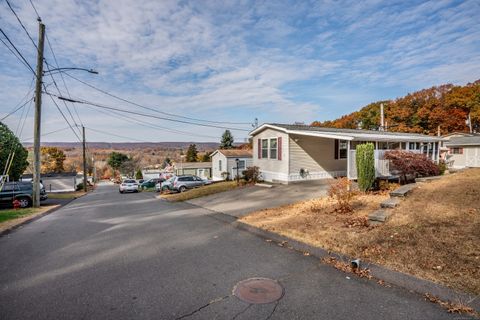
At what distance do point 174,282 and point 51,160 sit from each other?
80.6m

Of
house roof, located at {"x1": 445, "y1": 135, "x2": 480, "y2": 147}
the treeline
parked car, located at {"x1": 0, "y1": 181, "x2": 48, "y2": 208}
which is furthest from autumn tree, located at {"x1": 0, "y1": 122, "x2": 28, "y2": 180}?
the treeline

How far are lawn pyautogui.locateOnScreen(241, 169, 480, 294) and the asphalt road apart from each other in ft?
2.14

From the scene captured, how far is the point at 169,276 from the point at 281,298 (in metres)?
1.95

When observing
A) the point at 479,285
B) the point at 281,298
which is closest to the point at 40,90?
the point at 281,298

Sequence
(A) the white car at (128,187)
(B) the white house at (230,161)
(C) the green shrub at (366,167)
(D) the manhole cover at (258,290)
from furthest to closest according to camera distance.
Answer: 1. (B) the white house at (230,161)
2. (A) the white car at (128,187)
3. (C) the green shrub at (366,167)
4. (D) the manhole cover at (258,290)

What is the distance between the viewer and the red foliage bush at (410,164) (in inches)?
434

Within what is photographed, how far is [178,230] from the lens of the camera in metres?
7.66

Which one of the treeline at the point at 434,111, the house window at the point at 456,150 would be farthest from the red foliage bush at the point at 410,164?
the treeline at the point at 434,111

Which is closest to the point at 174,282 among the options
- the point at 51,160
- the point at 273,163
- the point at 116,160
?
the point at 273,163

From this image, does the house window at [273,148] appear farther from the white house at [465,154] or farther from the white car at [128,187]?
the white car at [128,187]

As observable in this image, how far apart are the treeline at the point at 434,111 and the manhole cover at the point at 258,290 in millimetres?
44610

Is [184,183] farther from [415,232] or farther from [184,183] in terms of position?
[415,232]

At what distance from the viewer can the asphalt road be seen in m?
3.24

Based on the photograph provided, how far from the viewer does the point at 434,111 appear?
49.5 meters
